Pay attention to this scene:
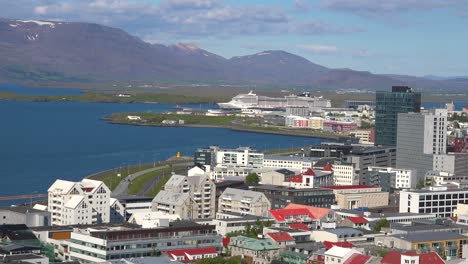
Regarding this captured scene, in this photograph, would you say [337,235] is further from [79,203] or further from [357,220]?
[79,203]

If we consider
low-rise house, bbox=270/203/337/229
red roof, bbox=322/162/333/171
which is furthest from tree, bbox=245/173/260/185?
low-rise house, bbox=270/203/337/229

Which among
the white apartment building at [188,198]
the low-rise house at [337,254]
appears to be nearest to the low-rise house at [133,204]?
the white apartment building at [188,198]

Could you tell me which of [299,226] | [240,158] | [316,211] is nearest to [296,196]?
[316,211]

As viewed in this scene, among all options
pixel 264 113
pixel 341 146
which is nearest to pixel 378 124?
pixel 341 146

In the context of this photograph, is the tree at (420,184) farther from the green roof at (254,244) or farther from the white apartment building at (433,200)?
the green roof at (254,244)

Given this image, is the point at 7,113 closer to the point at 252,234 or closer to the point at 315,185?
the point at 315,185

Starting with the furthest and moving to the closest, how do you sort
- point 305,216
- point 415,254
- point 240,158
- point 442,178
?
1. point 240,158
2. point 442,178
3. point 305,216
4. point 415,254

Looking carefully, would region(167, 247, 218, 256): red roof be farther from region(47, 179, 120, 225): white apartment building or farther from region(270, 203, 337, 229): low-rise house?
region(47, 179, 120, 225): white apartment building
